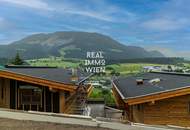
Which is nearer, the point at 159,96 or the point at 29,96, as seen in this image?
the point at 159,96

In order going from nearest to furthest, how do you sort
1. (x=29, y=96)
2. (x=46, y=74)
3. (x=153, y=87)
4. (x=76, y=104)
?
(x=29, y=96) < (x=153, y=87) < (x=46, y=74) < (x=76, y=104)

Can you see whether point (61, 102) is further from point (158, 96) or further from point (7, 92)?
point (158, 96)

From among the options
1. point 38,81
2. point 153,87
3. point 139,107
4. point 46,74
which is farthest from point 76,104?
point 38,81

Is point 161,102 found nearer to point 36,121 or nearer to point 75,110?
point 75,110

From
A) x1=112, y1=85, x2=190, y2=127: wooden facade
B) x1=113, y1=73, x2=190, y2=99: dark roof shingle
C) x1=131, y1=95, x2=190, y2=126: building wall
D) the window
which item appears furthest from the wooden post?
x1=131, y1=95, x2=190, y2=126: building wall

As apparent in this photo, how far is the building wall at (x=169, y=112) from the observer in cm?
1802


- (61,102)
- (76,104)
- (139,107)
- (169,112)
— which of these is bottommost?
(76,104)

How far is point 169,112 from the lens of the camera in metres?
18.1

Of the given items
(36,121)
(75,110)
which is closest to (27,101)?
(75,110)

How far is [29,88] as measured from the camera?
18391 mm

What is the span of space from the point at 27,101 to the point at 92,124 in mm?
9770

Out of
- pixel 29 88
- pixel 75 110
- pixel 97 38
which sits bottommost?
pixel 75 110

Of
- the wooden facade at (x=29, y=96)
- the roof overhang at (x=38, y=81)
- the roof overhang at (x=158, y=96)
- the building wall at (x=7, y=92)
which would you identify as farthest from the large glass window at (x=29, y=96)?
the roof overhang at (x=158, y=96)

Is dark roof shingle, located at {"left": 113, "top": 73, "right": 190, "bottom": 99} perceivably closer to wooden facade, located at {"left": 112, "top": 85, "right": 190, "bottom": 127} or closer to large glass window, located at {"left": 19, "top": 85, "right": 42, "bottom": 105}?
wooden facade, located at {"left": 112, "top": 85, "right": 190, "bottom": 127}
